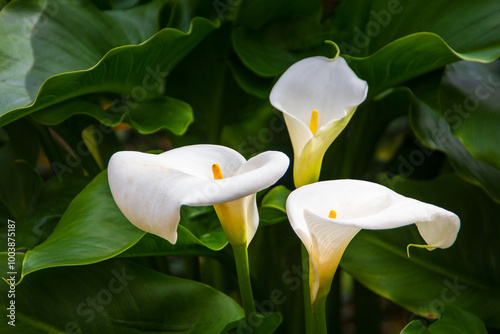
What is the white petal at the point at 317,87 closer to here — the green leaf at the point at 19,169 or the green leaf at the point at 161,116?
the green leaf at the point at 161,116

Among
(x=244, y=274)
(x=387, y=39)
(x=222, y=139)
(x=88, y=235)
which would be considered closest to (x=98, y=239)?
(x=88, y=235)

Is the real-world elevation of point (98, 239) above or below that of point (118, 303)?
above

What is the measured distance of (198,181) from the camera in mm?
363

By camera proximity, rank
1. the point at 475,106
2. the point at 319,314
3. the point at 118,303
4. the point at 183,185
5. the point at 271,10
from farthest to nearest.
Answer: the point at 271,10 → the point at 475,106 → the point at 118,303 → the point at 319,314 → the point at 183,185

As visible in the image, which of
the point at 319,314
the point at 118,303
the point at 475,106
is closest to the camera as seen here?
the point at 319,314

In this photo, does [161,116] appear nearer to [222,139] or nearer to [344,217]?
[222,139]

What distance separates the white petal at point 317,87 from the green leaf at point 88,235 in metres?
0.21

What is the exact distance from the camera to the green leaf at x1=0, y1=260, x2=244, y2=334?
0.55 m

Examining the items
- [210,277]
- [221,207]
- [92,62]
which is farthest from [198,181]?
[210,277]

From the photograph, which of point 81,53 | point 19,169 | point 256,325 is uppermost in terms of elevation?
point 81,53

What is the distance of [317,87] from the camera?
0.53 m

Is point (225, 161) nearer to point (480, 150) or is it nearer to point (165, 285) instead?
point (165, 285)

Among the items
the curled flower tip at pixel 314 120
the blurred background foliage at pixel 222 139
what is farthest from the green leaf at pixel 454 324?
the curled flower tip at pixel 314 120

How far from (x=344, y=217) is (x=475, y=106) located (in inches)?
14.1
